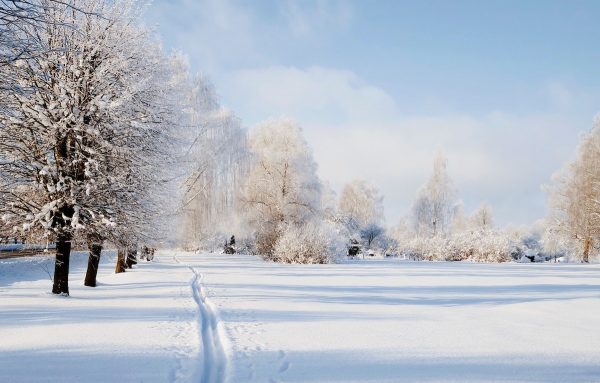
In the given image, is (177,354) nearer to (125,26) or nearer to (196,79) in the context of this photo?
(125,26)

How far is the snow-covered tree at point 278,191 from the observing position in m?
33.6

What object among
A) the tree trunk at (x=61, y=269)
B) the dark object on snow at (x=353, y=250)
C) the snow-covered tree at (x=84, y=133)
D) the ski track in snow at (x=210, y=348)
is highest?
the snow-covered tree at (x=84, y=133)

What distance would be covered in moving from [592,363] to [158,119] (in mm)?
10909

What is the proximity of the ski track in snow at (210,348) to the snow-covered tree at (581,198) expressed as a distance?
3322 centimetres

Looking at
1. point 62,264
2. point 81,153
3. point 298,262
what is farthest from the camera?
point 298,262

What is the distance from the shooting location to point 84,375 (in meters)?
4.98

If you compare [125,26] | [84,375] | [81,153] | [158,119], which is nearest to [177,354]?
[84,375]

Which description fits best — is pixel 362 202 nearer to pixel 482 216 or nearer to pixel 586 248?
pixel 482 216

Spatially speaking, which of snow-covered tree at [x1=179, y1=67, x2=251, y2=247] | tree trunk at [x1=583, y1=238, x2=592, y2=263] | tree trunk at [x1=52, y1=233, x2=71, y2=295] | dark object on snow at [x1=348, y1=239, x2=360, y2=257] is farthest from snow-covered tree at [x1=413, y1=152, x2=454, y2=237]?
tree trunk at [x1=52, y1=233, x2=71, y2=295]

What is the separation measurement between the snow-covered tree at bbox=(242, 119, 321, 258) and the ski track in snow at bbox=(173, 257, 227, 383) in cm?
2282

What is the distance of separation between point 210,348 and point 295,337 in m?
1.39

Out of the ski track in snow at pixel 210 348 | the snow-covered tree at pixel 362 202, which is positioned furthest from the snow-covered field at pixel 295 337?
the snow-covered tree at pixel 362 202

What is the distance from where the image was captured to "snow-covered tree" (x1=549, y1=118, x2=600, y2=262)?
3488 centimetres

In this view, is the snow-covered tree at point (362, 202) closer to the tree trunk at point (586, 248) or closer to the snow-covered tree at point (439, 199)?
the snow-covered tree at point (439, 199)
